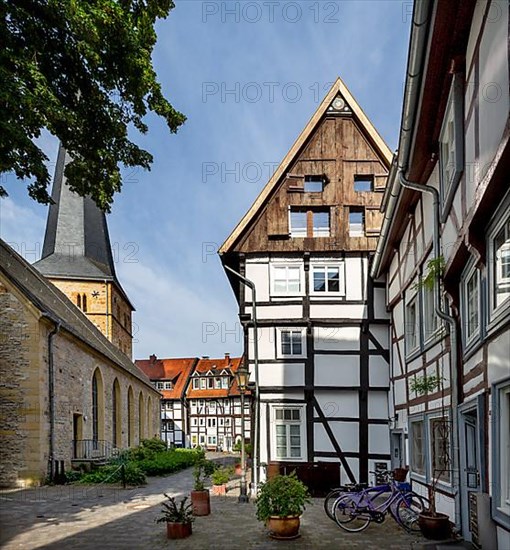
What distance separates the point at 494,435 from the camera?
593cm

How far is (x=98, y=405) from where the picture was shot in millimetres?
26938

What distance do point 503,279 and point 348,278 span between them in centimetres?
981

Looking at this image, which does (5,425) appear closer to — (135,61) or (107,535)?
(107,535)

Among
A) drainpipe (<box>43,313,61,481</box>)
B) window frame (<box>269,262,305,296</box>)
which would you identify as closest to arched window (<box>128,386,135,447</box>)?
drainpipe (<box>43,313,61,481</box>)

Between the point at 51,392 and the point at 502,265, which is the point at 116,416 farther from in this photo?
the point at 502,265

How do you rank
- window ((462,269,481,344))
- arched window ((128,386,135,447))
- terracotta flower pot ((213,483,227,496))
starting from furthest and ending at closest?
arched window ((128,386,135,447)) → terracotta flower pot ((213,483,227,496)) → window ((462,269,481,344))

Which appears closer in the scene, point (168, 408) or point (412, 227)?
point (412, 227)

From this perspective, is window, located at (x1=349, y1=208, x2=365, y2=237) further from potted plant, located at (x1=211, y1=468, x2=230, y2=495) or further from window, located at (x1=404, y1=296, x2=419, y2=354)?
potted plant, located at (x1=211, y1=468, x2=230, y2=495)

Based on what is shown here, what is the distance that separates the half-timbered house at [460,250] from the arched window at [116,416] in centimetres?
2115

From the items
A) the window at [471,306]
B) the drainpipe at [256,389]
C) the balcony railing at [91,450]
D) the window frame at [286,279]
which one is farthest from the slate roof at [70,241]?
the window at [471,306]

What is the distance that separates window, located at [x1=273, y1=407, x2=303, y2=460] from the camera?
14984mm

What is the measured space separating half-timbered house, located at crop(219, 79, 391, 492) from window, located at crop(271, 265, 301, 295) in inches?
1.0

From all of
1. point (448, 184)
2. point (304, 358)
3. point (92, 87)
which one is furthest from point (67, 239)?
point (448, 184)

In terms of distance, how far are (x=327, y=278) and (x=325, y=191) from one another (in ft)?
7.40
